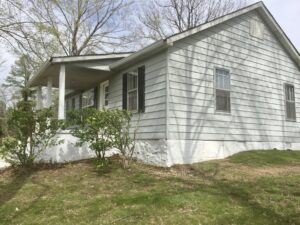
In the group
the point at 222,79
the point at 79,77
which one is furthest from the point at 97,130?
the point at 79,77

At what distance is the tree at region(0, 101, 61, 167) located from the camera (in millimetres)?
9641

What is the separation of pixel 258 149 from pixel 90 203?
7.66m

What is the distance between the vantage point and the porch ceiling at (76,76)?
12.8 metres

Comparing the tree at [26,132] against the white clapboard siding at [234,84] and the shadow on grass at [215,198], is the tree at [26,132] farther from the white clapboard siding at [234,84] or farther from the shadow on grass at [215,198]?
the white clapboard siding at [234,84]

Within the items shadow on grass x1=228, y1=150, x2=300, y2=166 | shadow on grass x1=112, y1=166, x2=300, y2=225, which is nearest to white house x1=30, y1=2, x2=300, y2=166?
shadow on grass x1=228, y1=150, x2=300, y2=166

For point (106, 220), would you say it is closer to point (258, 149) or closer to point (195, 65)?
point (195, 65)

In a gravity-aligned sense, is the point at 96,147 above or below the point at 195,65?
below

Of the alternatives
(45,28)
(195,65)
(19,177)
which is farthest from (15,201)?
(45,28)

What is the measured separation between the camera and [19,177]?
29.9ft

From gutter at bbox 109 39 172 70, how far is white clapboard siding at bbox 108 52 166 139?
0.65 ft

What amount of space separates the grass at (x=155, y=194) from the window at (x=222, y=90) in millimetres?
2047

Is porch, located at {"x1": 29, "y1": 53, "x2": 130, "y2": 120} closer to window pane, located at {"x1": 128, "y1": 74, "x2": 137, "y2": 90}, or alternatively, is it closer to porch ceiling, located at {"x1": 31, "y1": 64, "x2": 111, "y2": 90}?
porch ceiling, located at {"x1": 31, "y1": 64, "x2": 111, "y2": 90}

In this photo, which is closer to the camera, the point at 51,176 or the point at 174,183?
the point at 174,183

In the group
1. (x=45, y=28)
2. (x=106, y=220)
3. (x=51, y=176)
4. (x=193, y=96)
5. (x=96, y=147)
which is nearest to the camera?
(x=106, y=220)
